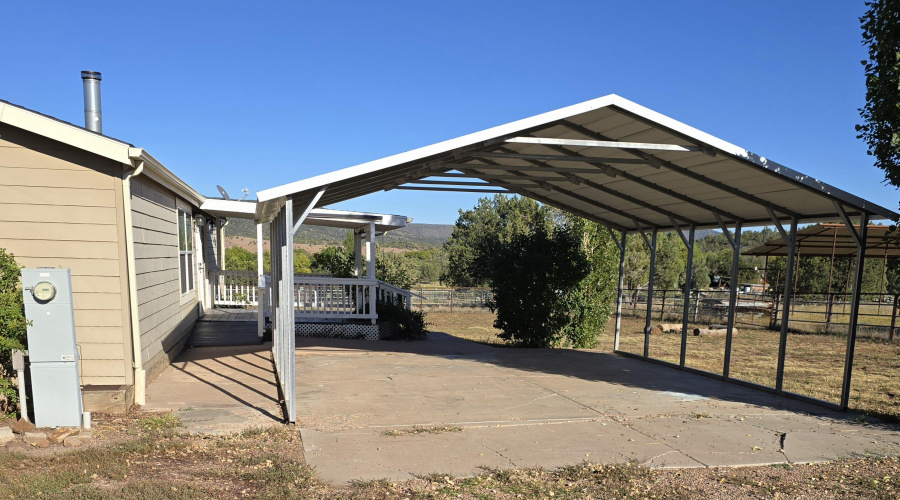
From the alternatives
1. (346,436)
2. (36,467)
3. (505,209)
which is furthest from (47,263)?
(505,209)

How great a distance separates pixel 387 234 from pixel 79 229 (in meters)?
60.7

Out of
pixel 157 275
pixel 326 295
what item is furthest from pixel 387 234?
pixel 157 275

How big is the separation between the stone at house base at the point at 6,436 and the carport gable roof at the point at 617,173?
3.00 meters

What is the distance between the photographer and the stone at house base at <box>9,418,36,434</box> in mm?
5219

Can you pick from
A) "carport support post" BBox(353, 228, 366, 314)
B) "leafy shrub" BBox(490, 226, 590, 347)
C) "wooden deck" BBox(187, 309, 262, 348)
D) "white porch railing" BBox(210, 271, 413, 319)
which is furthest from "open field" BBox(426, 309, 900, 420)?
"wooden deck" BBox(187, 309, 262, 348)

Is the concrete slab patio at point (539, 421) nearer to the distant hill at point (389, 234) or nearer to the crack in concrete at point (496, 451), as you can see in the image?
the crack in concrete at point (496, 451)

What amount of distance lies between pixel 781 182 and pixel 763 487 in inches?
155

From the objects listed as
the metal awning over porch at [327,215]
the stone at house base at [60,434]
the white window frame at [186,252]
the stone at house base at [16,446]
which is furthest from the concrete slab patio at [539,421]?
the metal awning over porch at [327,215]

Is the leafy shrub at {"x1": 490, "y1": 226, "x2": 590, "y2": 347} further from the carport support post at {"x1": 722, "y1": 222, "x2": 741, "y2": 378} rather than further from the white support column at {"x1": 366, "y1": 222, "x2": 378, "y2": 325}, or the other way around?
the carport support post at {"x1": 722, "y1": 222, "x2": 741, "y2": 378}

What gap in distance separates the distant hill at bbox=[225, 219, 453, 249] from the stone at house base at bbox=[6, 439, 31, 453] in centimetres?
5118

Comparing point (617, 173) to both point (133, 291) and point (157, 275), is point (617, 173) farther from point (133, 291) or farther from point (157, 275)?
point (157, 275)

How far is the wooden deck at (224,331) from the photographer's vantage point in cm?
1076

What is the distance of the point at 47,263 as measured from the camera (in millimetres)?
6020

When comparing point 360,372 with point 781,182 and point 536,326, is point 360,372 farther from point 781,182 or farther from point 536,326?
point 781,182
